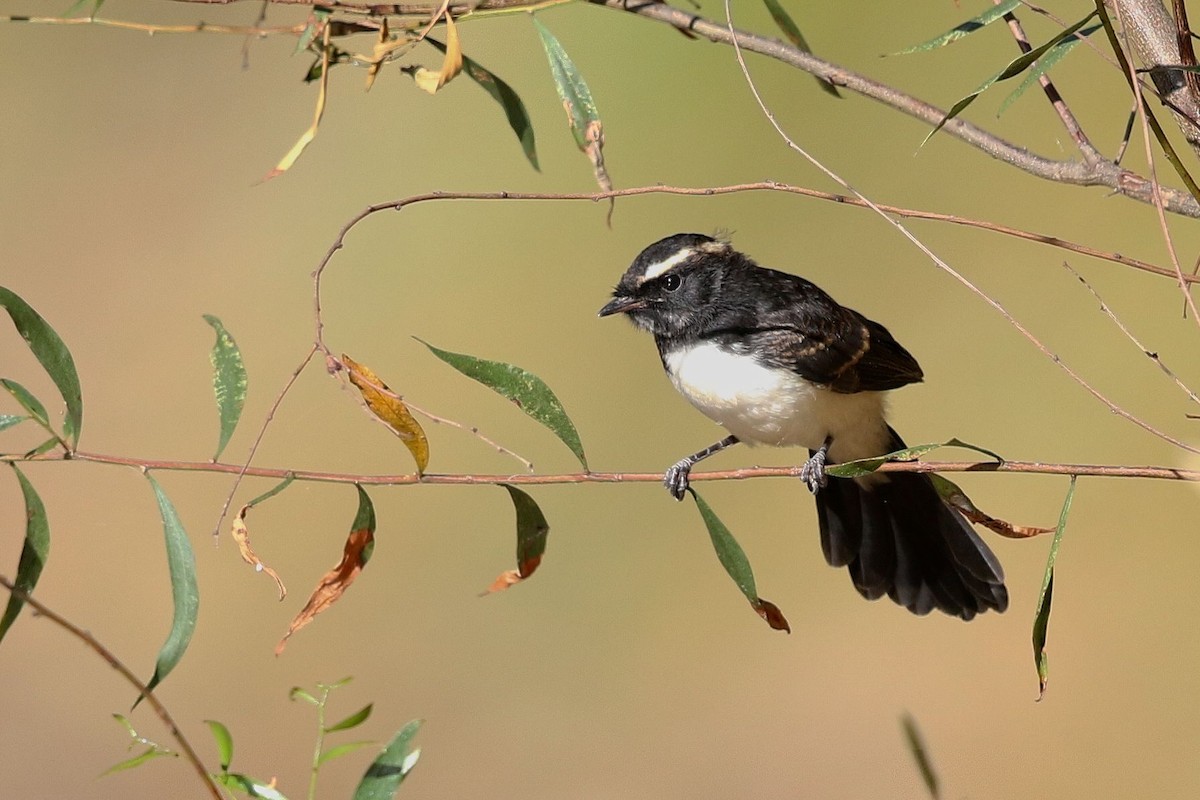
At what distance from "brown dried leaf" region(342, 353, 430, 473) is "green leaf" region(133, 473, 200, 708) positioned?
283 millimetres

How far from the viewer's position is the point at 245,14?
19.0 feet

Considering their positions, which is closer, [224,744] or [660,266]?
[224,744]

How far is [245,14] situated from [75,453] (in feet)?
15.6

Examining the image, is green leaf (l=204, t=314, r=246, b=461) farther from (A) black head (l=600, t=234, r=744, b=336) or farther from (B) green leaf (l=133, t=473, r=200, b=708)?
(A) black head (l=600, t=234, r=744, b=336)

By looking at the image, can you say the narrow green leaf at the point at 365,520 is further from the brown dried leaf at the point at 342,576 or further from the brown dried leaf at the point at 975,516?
the brown dried leaf at the point at 975,516

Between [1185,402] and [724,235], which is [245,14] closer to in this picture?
[724,235]

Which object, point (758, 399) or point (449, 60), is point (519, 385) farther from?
point (758, 399)

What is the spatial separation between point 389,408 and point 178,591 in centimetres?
35

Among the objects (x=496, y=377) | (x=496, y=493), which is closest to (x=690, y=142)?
(x=496, y=493)

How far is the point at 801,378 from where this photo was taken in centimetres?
314

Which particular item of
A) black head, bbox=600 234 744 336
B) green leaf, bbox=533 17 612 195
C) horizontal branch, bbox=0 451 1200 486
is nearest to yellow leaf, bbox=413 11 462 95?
green leaf, bbox=533 17 612 195

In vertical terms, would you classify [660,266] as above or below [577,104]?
below

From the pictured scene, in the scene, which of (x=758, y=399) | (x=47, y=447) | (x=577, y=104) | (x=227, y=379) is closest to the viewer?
(x=47, y=447)

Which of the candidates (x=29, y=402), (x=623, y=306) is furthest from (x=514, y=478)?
(x=623, y=306)
